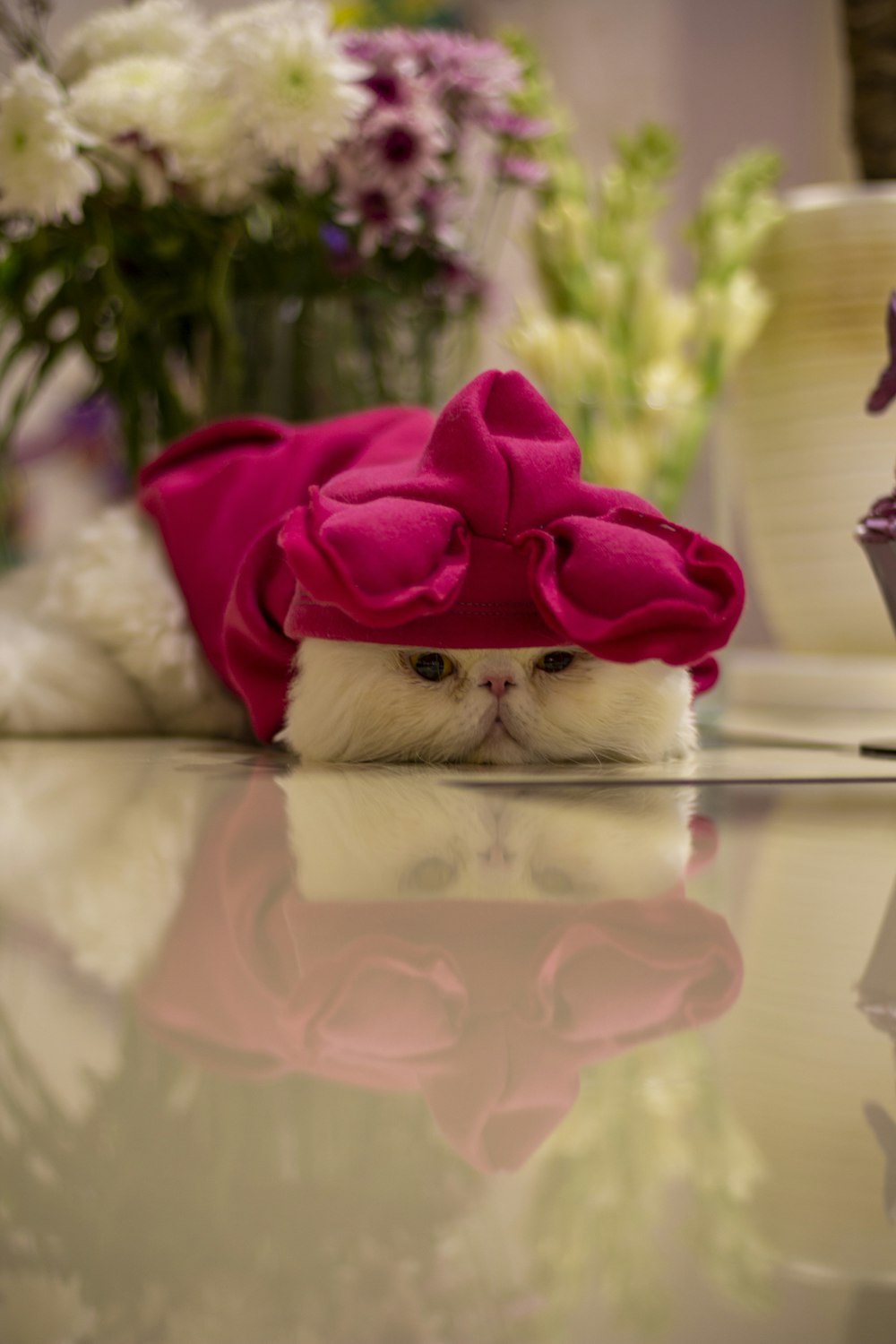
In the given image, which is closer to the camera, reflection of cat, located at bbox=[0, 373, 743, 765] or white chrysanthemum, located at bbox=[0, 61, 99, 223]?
reflection of cat, located at bbox=[0, 373, 743, 765]

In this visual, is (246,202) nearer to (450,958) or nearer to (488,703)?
(488,703)

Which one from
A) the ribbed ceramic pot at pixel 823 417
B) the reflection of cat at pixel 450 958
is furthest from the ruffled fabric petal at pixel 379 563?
the ribbed ceramic pot at pixel 823 417

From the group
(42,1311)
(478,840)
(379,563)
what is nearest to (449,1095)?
(42,1311)

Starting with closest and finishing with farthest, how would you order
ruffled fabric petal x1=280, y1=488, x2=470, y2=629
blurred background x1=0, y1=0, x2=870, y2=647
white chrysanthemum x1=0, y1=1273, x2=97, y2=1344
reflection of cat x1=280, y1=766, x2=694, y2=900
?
1. white chrysanthemum x1=0, y1=1273, x2=97, y2=1344
2. reflection of cat x1=280, y1=766, x2=694, y2=900
3. ruffled fabric petal x1=280, y1=488, x2=470, y2=629
4. blurred background x1=0, y1=0, x2=870, y2=647

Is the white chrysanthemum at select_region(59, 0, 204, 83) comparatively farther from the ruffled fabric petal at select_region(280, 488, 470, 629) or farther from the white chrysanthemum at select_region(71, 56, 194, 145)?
the ruffled fabric petal at select_region(280, 488, 470, 629)

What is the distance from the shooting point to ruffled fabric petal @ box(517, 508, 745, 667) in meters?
0.66

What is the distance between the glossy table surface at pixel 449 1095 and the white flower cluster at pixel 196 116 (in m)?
0.78

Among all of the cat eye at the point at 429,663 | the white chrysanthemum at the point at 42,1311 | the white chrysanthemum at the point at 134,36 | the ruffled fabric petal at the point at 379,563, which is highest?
the white chrysanthemum at the point at 134,36

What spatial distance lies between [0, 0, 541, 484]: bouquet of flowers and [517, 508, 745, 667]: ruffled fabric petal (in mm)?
611

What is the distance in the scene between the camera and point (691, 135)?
94.7 inches

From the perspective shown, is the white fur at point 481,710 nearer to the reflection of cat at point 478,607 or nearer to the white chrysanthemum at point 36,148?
the reflection of cat at point 478,607

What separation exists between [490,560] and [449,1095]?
47 centimetres

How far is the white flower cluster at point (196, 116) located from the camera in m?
1.08

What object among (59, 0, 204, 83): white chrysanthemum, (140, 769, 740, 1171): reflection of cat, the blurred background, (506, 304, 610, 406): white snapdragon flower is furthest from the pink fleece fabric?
the blurred background
